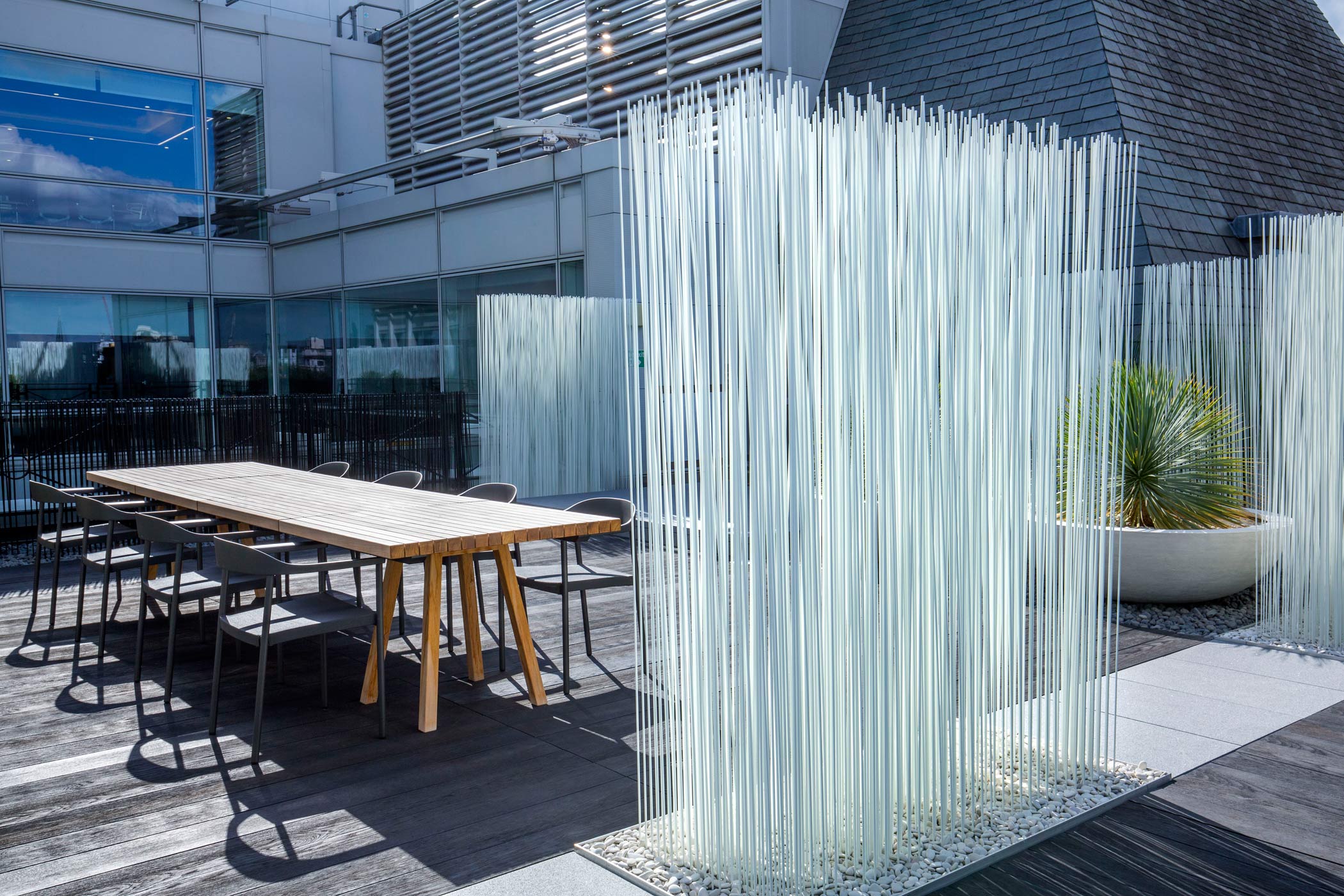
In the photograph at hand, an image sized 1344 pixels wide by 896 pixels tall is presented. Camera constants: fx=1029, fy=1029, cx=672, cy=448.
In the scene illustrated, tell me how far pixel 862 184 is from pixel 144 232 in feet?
47.0

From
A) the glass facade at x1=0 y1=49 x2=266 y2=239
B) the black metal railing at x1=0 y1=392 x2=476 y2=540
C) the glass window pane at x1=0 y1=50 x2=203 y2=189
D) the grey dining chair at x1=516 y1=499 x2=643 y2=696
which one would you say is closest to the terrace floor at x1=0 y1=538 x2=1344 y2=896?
the grey dining chair at x1=516 y1=499 x2=643 y2=696

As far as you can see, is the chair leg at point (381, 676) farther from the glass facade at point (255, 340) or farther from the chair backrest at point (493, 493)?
the glass facade at point (255, 340)

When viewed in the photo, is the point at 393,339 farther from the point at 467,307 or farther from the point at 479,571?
the point at 479,571

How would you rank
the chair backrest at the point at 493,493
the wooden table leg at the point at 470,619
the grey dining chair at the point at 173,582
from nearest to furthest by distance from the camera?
the grey dining chair at the point at 173,582
the wooden table leg at the point at 470,619
the chair backrest at the point at 493,493

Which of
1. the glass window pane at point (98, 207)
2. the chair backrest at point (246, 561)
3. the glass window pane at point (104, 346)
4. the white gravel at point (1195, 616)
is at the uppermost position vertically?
the glass window pane at point (98, 207)

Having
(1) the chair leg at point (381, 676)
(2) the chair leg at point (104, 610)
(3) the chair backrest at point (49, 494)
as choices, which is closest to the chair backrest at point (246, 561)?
(1) the chair leg at point (381, 676)

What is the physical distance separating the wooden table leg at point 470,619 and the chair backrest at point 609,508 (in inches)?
25.3

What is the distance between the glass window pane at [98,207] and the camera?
43.9 ft

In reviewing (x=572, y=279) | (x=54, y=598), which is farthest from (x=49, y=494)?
(x=572, y=279)

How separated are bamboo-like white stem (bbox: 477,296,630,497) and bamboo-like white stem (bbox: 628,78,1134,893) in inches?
285

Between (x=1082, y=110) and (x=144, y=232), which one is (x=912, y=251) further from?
(x=144, y=232)

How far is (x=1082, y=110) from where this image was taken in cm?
1079

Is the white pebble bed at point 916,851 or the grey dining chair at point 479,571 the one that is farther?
the grey dining chair at point 479,571

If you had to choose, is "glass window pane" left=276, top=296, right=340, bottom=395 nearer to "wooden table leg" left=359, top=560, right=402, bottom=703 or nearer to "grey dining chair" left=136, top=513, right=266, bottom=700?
"grey dining chair" left=136, top=513, right=266, bottom=700
